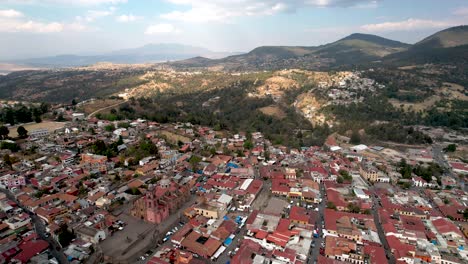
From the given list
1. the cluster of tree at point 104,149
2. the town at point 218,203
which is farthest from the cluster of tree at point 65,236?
the cluster of tree at point 104,149

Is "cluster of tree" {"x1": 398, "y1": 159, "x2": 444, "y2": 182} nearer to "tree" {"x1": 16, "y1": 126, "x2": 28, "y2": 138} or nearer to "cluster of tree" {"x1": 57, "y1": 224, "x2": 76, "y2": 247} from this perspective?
"cluster of tree" {"x1": 57, "y1": 224, "x2": 76, "y2": 247}

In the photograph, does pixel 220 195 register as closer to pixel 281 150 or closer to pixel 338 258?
pixel 338 258

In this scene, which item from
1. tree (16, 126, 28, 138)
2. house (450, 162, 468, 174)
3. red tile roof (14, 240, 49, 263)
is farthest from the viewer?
tree (16, 126, 28, 138)

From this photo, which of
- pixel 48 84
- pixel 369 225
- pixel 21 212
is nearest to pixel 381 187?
pixel 369 225

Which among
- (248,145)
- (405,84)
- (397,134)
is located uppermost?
(405,84)

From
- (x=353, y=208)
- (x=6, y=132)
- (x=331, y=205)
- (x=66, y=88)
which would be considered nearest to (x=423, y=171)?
(x=353, y=208)

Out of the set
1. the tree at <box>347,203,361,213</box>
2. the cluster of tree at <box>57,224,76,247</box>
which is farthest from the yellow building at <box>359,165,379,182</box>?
the cluster of tree at <box>57,224,76,247</box>

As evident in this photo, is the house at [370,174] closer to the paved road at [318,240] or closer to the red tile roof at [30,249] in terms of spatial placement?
the paved road at [318,240]

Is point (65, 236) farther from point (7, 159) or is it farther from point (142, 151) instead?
→ point (7, 159)
